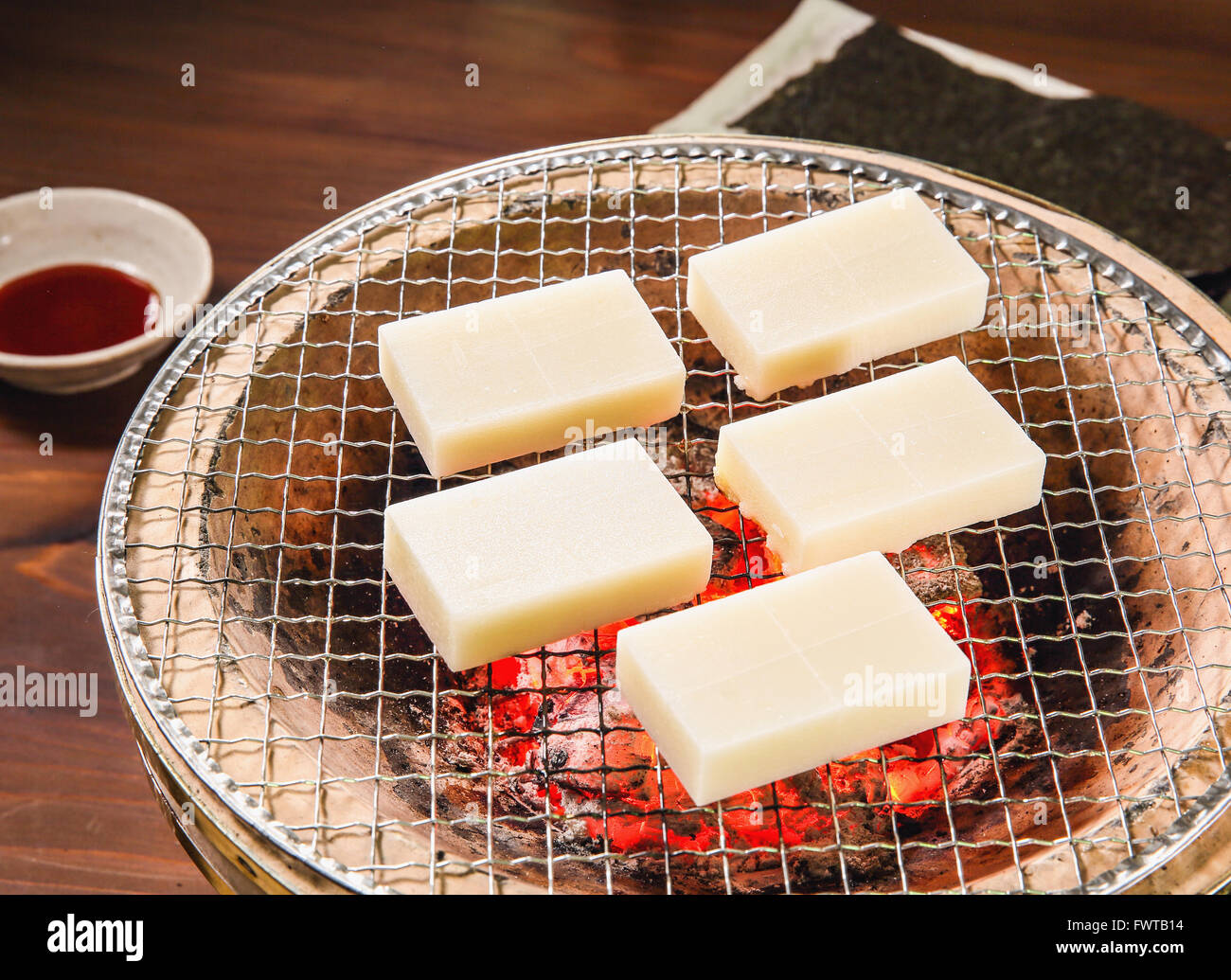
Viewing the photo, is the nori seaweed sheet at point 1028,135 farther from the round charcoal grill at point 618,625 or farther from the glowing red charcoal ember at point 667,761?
the glowing red charcoal ember at point 667,761

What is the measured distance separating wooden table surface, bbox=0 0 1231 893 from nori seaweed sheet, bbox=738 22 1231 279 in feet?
0.93

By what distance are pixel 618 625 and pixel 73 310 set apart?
216cm

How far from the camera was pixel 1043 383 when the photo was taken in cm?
325

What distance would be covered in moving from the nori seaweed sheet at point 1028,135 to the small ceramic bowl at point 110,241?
1.95 metres

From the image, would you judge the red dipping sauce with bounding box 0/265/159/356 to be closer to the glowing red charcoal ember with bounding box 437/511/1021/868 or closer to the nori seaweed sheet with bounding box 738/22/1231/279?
the glowing red charcoal ember with bounding box 437/511/1021/868

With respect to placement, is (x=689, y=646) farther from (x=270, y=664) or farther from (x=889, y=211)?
Answer: (x=889, y=211)

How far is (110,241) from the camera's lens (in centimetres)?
431

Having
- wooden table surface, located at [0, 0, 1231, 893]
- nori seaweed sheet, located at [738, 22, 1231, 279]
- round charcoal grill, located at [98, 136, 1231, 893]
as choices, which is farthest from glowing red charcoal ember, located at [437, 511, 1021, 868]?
nori seaweed sheet, located at [738, 22, 1231, 279]

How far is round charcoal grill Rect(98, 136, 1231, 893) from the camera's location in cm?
244

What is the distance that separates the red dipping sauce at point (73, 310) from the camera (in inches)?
159

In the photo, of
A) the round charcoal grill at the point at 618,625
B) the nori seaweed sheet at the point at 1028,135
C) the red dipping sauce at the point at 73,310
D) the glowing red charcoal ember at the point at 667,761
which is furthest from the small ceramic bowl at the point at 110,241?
the nori seaweed sheet at the point at 1028,135

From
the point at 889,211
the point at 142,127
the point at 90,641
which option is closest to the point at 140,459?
the point at 90,641

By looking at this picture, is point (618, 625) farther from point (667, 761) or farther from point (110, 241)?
point (110, 241)

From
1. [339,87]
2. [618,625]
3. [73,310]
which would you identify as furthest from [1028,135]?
[73,310]
